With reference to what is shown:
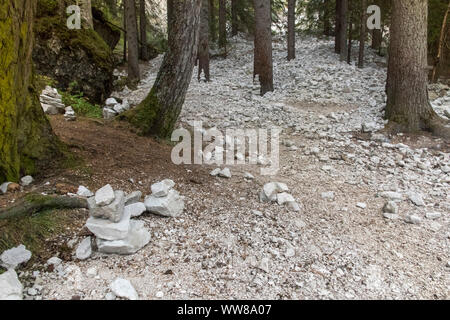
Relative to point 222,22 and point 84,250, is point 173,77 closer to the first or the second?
point 84,250

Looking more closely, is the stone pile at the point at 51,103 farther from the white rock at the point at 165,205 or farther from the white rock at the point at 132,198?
the white rock at the point at 165,205

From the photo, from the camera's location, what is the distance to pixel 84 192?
3371 millimetres

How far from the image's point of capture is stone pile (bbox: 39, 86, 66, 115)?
19.2 feet

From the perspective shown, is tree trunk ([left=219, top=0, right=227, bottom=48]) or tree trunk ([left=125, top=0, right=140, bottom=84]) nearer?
tree trunk ([left=125, top=0, right=140, bottom=84])

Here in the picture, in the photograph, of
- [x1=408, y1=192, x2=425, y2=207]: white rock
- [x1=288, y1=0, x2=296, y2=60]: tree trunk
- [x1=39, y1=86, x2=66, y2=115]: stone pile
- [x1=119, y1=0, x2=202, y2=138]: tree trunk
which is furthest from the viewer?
[x1=288, y1=0, x2=296, y2=60]: tree trunk

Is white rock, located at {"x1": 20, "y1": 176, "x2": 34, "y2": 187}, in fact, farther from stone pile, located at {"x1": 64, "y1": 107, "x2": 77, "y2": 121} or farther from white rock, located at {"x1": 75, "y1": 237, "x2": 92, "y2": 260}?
stone pile, located at {"x1": 64, "y1": 107, "x2": 77, "y2": 121}

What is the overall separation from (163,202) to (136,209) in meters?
0.27

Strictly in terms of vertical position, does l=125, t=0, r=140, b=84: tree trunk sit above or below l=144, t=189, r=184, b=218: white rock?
above

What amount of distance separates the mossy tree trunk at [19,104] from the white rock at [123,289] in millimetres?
1618

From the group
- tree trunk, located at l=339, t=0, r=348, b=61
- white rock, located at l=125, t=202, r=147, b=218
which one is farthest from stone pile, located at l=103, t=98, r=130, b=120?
tree trunk, located at l=339, t=0, r=348, b=61

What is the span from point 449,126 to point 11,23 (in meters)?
6.95

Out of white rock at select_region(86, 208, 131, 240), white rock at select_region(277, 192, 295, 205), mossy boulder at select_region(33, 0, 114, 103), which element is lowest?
white rock at select_region(277, 192, 295, 205)
